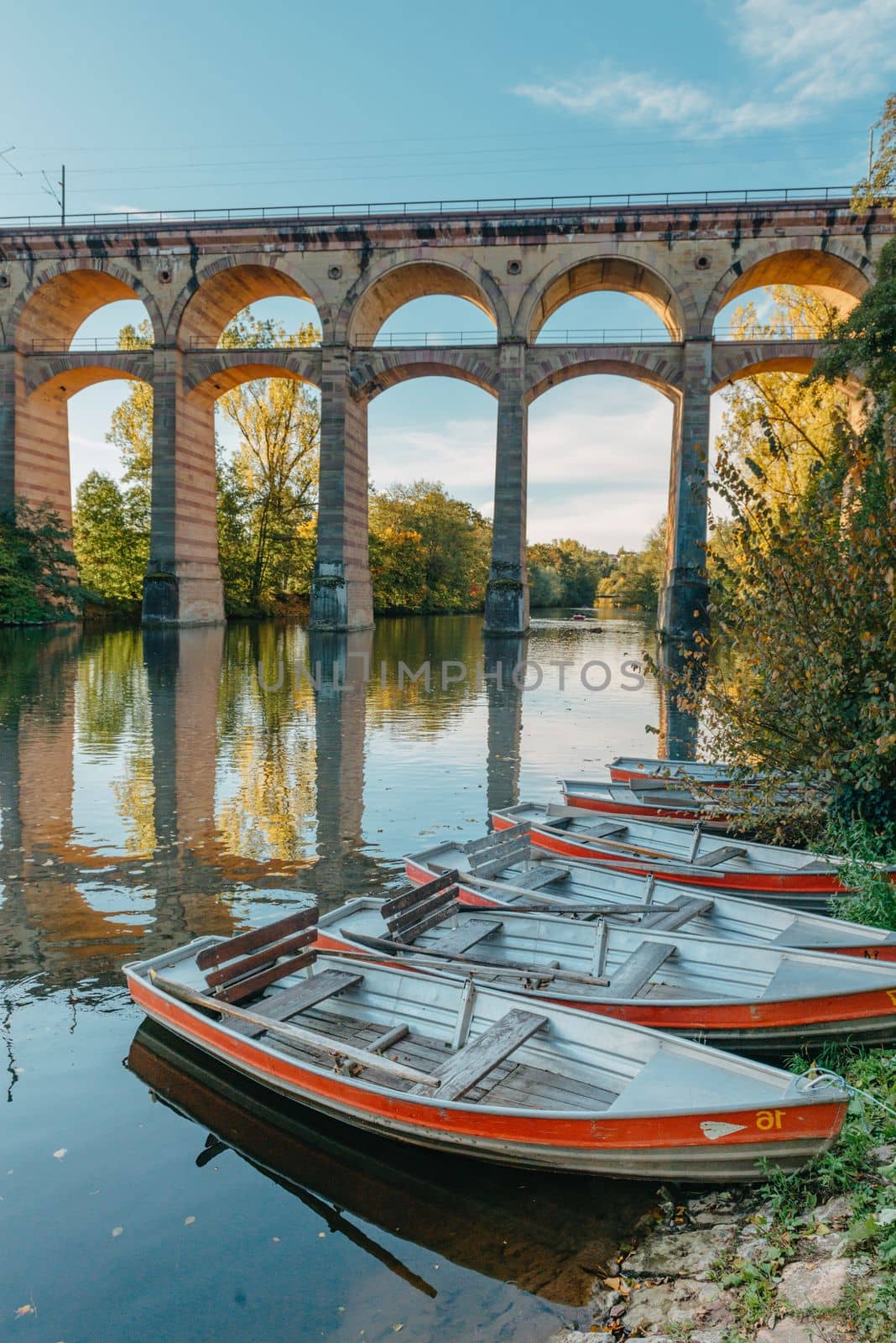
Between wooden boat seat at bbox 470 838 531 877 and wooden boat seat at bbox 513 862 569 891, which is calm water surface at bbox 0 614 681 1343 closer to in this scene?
wooden boat seat at bbox 470 838 531 877

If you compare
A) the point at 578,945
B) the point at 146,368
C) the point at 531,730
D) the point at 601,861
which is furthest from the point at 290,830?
the point at 146,368

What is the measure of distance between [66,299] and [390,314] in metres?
13.6

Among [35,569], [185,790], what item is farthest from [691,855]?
[35,569]

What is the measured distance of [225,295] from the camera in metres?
34.9

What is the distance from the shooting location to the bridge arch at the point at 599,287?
31547 millimetres

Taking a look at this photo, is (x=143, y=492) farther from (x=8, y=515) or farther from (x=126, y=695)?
(x=126, y=695)

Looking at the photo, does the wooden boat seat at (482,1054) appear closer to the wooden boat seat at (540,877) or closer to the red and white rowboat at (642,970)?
the red and white rowboat at (642,970)

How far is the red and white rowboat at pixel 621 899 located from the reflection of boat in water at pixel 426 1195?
180cm

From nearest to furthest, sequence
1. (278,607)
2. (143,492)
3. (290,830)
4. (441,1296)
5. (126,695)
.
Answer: (441,1296), (290,830), (126,695), (143,492), (278,607)

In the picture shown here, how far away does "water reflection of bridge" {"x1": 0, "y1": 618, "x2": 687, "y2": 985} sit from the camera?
6.34 m

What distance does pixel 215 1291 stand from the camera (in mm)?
3129

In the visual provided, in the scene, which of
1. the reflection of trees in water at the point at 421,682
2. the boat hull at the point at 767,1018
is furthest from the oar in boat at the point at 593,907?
the reflection of trees in water at the point at 421,682

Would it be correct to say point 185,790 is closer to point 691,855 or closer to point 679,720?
point 691,855

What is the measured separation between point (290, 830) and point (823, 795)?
501 cm
